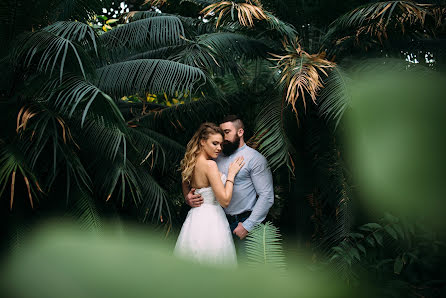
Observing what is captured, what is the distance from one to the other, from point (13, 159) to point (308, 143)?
3.55 meters

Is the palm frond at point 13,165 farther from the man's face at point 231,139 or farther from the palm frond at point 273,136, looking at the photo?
the palm frond at point 273,136

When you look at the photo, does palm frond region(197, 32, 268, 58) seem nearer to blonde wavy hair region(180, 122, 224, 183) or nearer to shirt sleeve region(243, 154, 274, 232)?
blonde wavy hair region(180, 122, 224, 183)

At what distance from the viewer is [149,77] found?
4.94m

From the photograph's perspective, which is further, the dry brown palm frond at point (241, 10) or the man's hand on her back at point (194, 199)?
the dry brown palm frond at point (241, 10)

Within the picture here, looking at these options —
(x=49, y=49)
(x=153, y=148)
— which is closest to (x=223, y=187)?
(x=153, y=148)

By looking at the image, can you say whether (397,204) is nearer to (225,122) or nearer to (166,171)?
(225,122)

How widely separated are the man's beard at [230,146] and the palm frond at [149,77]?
0.70 meters

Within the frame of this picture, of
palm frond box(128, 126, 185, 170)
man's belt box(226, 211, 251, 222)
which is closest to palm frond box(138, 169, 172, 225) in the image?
palm frond box(128, 126, 185, 170)

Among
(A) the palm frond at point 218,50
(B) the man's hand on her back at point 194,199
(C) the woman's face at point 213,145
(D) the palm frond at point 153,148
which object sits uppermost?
(A) the palm frond at point 218,50

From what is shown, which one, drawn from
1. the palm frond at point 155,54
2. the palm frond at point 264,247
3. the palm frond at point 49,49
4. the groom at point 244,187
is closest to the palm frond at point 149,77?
the groom at point 244,187

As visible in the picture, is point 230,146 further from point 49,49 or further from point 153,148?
point 49,49

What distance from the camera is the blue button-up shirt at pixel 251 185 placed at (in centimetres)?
462

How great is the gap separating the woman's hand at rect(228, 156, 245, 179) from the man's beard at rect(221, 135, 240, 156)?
20 centimetres

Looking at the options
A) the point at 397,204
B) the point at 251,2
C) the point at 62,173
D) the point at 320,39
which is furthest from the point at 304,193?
the point at 397,204
